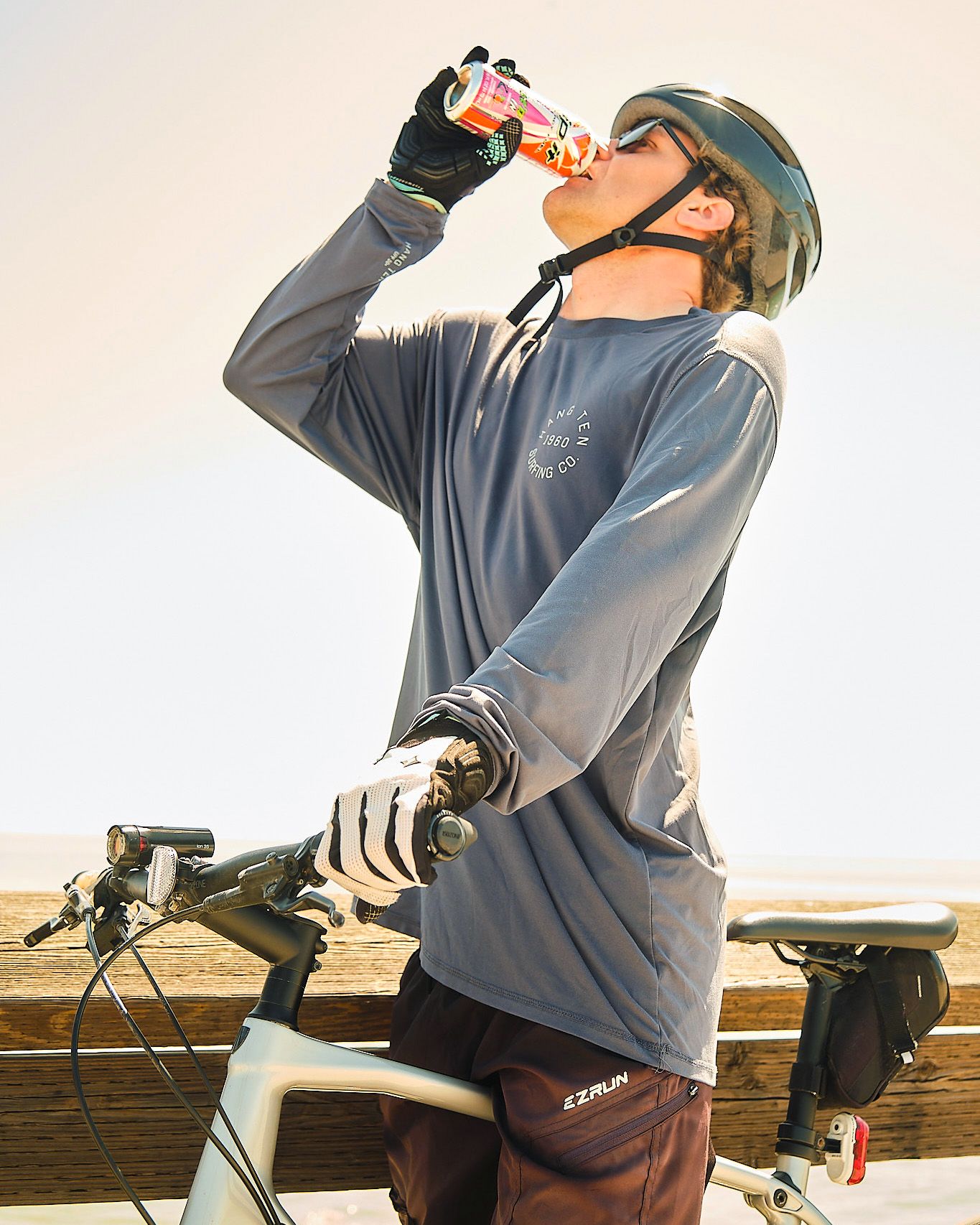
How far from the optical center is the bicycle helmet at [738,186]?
1966mm

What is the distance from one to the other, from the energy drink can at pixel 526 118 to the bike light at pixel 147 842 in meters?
1.20

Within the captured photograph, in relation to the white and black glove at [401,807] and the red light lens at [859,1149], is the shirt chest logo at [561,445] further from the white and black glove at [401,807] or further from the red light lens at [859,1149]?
the red light lens at [859,1149]

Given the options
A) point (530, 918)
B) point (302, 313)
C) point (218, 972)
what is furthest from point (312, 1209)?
point (302, 313)

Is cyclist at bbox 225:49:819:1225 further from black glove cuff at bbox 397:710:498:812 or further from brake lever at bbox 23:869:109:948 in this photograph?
brake lever at bbox 23:869:109:948

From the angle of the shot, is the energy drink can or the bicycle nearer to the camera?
the bicycle

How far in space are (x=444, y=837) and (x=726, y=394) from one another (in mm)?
853

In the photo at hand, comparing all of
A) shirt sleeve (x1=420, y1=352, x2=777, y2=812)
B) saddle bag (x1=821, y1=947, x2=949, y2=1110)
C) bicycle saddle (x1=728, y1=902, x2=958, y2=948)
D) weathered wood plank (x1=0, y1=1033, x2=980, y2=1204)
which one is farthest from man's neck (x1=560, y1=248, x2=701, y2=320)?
weathered wood plank (x1=0, y1=1033, x2=980, y2=1204)

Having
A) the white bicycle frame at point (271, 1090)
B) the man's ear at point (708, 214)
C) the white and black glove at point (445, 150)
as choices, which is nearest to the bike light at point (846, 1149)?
the white bicycle frame at point (271, 1090)

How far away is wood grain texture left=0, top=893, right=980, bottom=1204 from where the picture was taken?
1648 mm

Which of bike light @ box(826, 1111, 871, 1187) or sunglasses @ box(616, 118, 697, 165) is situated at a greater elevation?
sunglasses @ box(616, 118, 697, 165)

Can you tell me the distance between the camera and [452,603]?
175cm

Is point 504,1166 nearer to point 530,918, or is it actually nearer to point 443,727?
point 530,918

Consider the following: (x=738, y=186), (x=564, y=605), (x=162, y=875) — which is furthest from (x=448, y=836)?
(x=738, y=186)

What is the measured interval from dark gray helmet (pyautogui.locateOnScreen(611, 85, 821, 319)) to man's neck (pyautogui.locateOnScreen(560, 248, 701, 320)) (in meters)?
0.17
